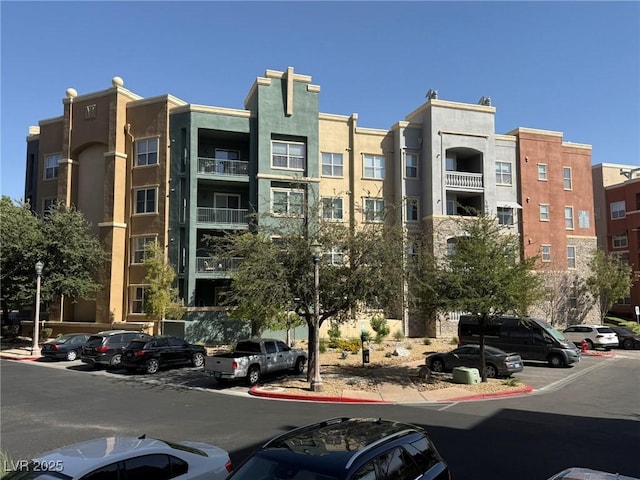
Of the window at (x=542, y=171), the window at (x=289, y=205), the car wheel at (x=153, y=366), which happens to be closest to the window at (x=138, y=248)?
the car wheel at (x=153, y=366)

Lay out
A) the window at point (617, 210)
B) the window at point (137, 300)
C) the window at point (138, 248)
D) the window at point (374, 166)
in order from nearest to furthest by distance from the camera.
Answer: the window at point (137, 300) < the window at point (138, 248) < the window at point (374, 166) < the window at point (617, 210)

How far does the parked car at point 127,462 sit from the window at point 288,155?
3021 cm

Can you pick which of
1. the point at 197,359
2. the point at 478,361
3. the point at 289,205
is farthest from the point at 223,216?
the point at 478,361

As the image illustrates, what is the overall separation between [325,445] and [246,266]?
1424cm

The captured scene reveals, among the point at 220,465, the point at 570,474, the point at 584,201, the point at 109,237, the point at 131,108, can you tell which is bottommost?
the point at 220,465

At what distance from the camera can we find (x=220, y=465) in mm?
6457

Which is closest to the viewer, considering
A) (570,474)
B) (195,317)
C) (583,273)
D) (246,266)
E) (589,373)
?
(570,474)

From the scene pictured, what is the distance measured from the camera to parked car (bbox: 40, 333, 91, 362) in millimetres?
26109

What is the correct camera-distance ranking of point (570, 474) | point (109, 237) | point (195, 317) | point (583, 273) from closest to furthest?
1. point (570, 474)
2. point (195, 317)
3. point (109, 237)
4. point (583, 273)

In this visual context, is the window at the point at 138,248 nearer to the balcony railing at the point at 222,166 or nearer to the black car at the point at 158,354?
the balcony railing at the point at 222,166

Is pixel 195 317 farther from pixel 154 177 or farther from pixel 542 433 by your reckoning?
pixel 542 433

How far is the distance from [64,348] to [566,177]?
Answer: 39.6 meters

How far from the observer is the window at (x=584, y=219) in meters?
43.1

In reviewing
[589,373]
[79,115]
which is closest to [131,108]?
[79,115]
